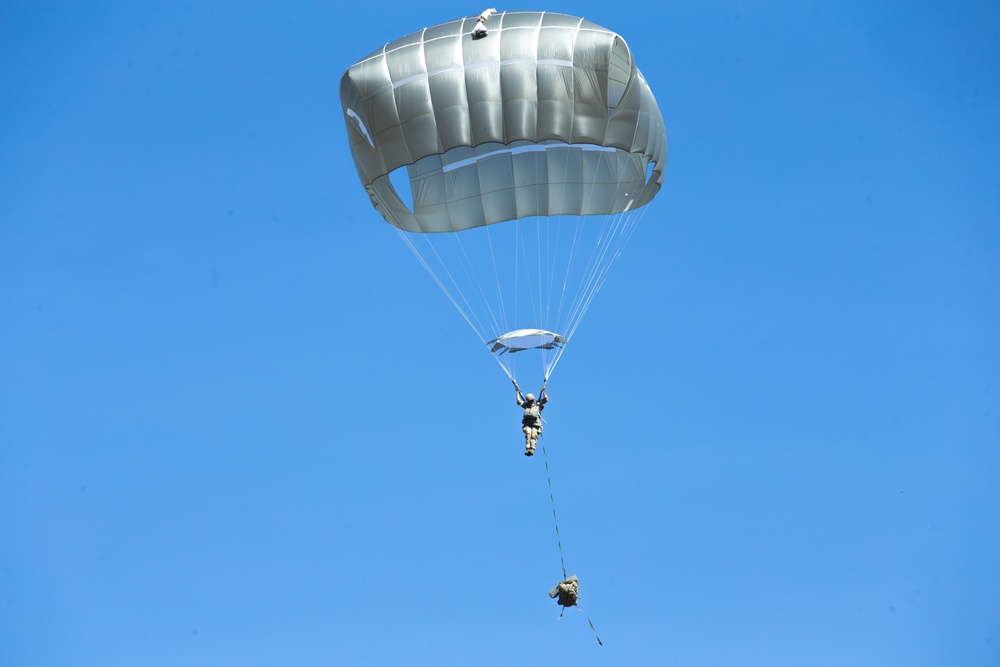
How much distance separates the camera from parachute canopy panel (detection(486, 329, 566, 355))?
29.7 m

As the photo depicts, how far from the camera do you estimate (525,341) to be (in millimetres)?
29719

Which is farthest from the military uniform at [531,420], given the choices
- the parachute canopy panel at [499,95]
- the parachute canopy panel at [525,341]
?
the parachute canopy panel at [499,95]

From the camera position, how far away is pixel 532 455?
93.0 ft

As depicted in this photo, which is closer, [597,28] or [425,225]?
[597,28]

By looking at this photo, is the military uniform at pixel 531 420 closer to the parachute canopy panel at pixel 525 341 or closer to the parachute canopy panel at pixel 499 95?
the parachute canopy panel at pixel 525 341

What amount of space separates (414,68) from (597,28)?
12.4 ft

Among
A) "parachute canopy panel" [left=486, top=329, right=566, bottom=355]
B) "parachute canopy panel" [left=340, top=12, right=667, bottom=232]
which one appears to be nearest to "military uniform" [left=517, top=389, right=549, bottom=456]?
"parachute canopy panel" [left=486, top=329, right=566, bottom=355]

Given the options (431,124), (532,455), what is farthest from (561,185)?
(532,455)

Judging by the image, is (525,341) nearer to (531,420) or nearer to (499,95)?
Result: (531,420)

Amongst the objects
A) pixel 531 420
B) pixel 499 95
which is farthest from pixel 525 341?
pixel 499 95

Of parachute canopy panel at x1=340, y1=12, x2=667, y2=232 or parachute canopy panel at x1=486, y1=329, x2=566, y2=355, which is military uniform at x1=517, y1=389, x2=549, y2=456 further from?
parachute canopy panel at x1=340, y1=12, x2=667, y2=232

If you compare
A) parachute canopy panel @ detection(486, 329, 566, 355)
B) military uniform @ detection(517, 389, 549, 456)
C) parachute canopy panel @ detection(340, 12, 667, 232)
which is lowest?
military uniform @ detection(517, 389, 549, 456)

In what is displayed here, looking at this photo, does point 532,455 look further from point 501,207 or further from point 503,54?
point 503,54

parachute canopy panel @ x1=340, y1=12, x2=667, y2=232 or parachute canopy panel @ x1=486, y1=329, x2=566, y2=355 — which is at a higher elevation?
parachute canopy panel @ x1=340, y1=12, x2=667, y2=232
